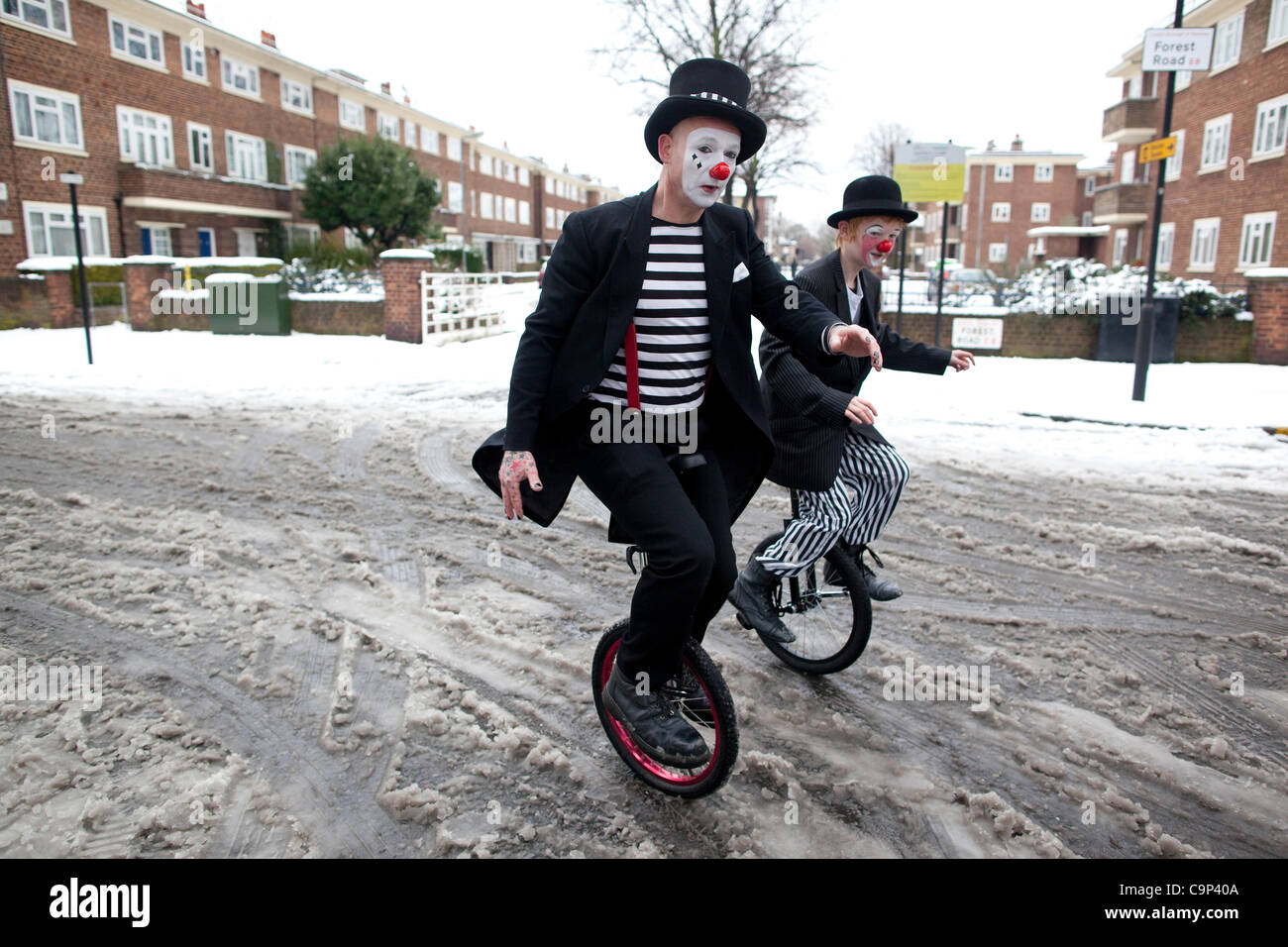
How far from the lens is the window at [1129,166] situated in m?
32.2

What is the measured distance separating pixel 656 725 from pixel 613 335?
1.23 metres

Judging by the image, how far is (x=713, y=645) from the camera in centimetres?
395

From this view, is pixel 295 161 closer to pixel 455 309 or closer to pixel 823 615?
pixel 455 309

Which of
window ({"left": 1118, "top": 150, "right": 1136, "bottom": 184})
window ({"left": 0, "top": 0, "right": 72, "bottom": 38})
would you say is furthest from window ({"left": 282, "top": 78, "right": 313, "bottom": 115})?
window ({"left": 1118, "top": 150, "right": 1136, "bottom": 184})

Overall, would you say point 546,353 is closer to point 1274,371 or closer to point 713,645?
point 713,645

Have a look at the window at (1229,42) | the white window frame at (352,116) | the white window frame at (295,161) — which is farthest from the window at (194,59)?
the window at (1229,42)

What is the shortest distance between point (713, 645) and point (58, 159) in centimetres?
2863

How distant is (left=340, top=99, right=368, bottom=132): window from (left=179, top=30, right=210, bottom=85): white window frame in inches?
345

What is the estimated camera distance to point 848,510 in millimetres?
3613

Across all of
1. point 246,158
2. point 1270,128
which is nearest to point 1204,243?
point 1270,128

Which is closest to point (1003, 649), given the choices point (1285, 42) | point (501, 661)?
point (501, 661)

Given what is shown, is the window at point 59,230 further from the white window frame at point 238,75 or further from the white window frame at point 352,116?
the white window frame at point 352,116

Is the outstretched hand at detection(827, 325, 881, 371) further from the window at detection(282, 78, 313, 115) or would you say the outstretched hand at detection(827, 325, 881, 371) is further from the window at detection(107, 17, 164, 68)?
the window at detection(282, 78, 313, 115)

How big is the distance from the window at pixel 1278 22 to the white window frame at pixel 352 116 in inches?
1353
